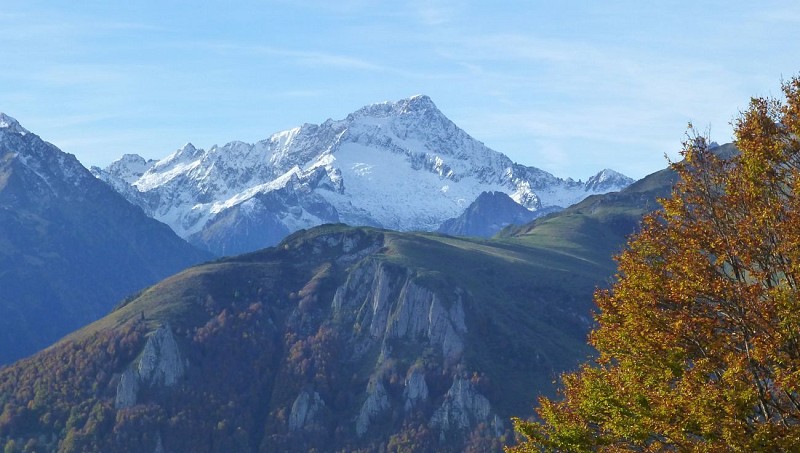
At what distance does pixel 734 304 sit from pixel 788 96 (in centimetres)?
963

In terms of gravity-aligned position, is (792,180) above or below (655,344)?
above

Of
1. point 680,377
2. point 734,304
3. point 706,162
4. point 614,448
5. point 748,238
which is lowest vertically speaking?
point 614,448

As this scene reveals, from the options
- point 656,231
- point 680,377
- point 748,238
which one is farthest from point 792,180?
point 680,377

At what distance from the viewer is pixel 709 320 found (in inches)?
1470

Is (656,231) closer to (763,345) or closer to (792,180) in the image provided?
(792,180)

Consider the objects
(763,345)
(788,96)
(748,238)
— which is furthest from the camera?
(788,96)

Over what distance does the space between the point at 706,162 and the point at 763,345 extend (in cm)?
1021

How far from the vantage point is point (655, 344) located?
39.1 meters

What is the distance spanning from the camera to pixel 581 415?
42.0 meters

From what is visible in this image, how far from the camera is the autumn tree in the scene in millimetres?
35312

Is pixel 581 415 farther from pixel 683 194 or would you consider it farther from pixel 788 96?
pixel 788 96

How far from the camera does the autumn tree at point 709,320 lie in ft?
116

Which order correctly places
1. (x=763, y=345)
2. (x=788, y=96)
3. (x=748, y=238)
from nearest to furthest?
(x=763, y=345)
(x=748, y=238)
(x=788, y=96)

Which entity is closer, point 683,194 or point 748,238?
point 748,238
